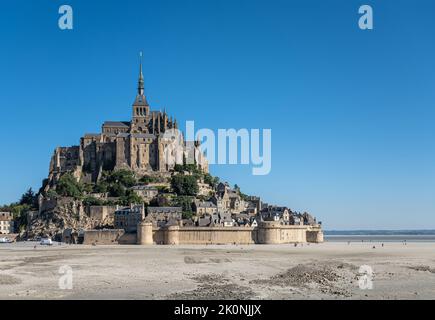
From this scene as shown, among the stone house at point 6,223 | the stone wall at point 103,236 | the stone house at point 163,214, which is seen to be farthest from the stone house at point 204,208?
the stone house at point 6,223

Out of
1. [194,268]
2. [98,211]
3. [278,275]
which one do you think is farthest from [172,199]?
[278,275]

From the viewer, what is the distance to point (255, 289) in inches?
1241

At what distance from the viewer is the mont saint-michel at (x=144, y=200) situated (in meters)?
75.0

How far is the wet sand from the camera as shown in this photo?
97.9ft

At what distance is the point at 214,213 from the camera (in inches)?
3255

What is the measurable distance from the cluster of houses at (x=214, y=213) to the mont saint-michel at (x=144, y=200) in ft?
0.44

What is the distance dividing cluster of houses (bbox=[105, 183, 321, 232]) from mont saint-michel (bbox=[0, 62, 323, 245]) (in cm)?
13

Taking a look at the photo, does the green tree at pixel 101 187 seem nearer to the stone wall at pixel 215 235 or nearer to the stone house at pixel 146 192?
the stone house at pixel 146 192

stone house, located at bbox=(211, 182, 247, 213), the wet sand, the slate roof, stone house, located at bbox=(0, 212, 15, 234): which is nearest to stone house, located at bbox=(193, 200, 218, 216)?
stone house, located at bbox=(211, 182, 247, 213)

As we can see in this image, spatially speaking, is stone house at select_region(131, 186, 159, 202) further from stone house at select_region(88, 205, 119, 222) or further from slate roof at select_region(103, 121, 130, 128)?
slate roof at select_region(103, 121, 130, 128)

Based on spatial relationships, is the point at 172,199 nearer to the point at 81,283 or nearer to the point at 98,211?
the point at 98,211

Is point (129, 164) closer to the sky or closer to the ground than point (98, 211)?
closer to the sky
